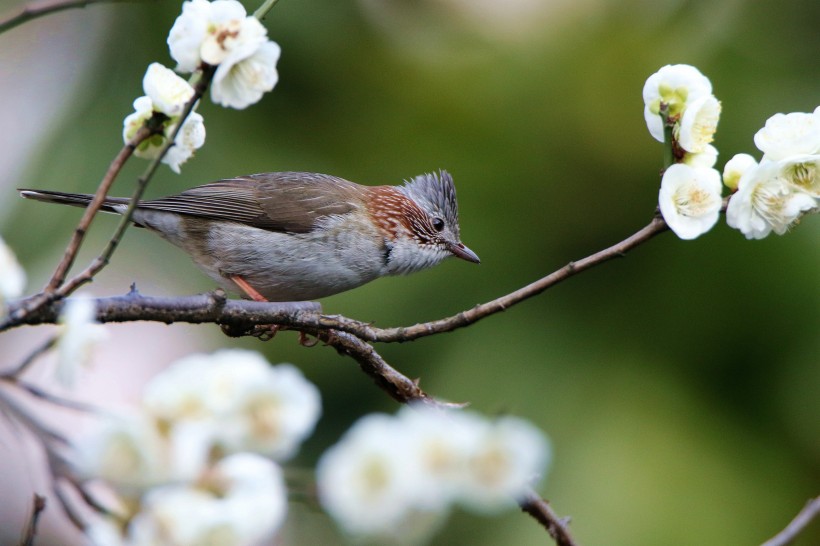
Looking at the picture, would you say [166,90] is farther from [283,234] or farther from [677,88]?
[283,234]

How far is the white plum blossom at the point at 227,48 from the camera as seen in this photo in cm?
181

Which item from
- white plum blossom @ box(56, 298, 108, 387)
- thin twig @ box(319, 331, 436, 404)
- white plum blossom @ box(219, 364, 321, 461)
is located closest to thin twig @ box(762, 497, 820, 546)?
white plum blossom @ box(219, 364, 321, 461)

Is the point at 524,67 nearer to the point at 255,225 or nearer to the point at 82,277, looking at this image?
the point at 255,225

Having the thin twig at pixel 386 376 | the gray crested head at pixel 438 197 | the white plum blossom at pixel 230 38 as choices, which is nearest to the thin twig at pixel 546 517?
the thin twig at pixel 386 376

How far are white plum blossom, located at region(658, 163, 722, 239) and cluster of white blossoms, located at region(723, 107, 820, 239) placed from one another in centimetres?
10

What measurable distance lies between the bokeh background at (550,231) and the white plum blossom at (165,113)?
2.98 m

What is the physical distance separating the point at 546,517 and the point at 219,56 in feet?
4.06

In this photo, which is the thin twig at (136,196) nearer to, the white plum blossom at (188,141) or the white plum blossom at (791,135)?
the white plum blossom at (188,141)

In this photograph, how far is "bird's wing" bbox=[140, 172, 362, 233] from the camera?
411cm

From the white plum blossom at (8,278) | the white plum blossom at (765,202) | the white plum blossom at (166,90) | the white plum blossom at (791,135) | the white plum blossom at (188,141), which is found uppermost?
the white plum blossom at (791,135)

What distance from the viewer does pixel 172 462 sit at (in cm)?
122

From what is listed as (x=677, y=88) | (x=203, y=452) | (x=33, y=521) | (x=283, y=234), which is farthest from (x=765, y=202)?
(x=283, y=234)

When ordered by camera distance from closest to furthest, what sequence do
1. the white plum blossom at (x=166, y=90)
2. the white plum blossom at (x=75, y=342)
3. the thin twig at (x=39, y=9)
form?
the white plum blossom at (x=75, y=342)
the thin twig at (x=39, y=9)
the white plum blossom at (x=166, y=90)

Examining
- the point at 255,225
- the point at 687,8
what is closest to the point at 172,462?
the point at 255,225
